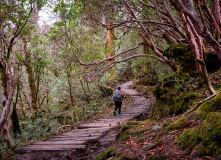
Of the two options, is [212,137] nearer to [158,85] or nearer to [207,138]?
[207,138]

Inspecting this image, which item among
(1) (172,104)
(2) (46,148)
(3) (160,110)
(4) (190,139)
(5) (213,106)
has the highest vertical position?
(5) (213,106)

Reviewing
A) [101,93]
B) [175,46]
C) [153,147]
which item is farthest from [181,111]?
[101,93]

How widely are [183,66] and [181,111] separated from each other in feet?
9.83

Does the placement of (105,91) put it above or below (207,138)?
above

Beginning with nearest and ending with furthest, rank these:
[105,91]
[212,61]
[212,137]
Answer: [212,137] < [212,61] < [105,91]

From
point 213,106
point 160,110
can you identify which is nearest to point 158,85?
point 160,110

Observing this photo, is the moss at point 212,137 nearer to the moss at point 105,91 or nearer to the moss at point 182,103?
Result: the moss at point 182,103

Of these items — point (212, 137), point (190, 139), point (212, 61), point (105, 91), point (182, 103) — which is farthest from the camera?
point (105, 91)

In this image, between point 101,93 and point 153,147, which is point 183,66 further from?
point 101,93

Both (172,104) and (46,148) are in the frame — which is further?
(172,104)

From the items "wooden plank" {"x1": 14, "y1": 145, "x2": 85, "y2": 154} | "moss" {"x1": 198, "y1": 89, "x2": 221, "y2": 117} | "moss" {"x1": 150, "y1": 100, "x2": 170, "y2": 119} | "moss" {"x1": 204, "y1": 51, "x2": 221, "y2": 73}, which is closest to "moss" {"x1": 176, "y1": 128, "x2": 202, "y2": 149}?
"moss" {"x1": 198, "y1": 89, "x2": 221, "y2": 117}

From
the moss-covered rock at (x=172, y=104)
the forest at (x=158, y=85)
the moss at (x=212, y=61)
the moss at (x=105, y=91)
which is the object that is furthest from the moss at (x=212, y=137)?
the moss at (x=105, y=91)

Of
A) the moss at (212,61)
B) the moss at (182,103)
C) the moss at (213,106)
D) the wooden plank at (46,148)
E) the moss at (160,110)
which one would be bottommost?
the wooden plank at (46,148)

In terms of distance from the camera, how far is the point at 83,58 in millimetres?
11352
